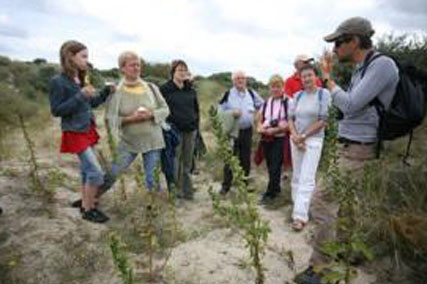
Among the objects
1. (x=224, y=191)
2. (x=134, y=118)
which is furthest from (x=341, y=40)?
(x=224, y=191)

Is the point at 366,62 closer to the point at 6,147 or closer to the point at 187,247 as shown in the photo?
the point at 187,247

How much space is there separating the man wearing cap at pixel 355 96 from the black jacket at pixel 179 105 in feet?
9.70

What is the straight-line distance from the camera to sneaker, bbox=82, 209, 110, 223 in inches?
211

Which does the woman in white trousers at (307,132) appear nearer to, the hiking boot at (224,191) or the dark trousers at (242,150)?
the dark trousers at (242,150)

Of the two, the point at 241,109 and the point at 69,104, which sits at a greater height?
the point at 69,104

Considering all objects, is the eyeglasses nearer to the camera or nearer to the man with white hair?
the camera

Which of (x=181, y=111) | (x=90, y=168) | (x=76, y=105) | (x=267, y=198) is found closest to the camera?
(x=76, y=105)

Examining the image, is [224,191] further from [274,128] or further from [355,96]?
[355,96]

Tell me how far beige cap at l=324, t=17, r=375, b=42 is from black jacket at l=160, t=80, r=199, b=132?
321cm

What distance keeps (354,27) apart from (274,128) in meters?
3.12

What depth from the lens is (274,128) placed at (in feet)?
20.9

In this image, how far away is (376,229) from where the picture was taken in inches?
178

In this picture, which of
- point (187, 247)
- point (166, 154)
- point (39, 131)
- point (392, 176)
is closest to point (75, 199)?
point (166, 154)

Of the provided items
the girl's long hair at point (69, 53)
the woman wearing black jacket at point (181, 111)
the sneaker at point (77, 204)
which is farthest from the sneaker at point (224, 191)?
the girl's long hair at point (69, 53)
